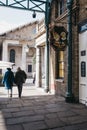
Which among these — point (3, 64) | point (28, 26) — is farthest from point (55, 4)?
point (28, 26)

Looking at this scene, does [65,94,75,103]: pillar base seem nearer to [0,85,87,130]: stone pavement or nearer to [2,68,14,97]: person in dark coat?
[0,85,87,130]: stone pavement

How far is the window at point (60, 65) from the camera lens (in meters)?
13.4

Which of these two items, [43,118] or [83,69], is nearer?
[43,118]

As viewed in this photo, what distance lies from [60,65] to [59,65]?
0.14 metres

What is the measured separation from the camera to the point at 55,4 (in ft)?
47.2

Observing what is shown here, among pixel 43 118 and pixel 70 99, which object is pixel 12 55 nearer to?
pixel 70 99

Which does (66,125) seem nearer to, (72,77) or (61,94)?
(72,77)

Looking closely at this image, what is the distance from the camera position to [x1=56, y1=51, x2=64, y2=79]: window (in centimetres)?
1345

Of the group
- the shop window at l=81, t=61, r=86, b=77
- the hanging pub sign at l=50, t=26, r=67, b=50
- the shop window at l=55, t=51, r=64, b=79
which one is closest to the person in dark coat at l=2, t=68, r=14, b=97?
the shop window at l=55, t=51, r=64, b=79

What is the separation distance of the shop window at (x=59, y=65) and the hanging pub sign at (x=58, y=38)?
2292mm

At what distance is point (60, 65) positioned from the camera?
13750 millimetres

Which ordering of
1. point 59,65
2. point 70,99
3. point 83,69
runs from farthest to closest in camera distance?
point 59,65 < point 70,99 < point 83,69

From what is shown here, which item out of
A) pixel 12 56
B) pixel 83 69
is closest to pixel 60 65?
pixel 83 69

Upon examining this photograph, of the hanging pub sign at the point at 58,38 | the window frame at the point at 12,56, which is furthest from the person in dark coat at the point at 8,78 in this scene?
the window frame at the point at 12,56
